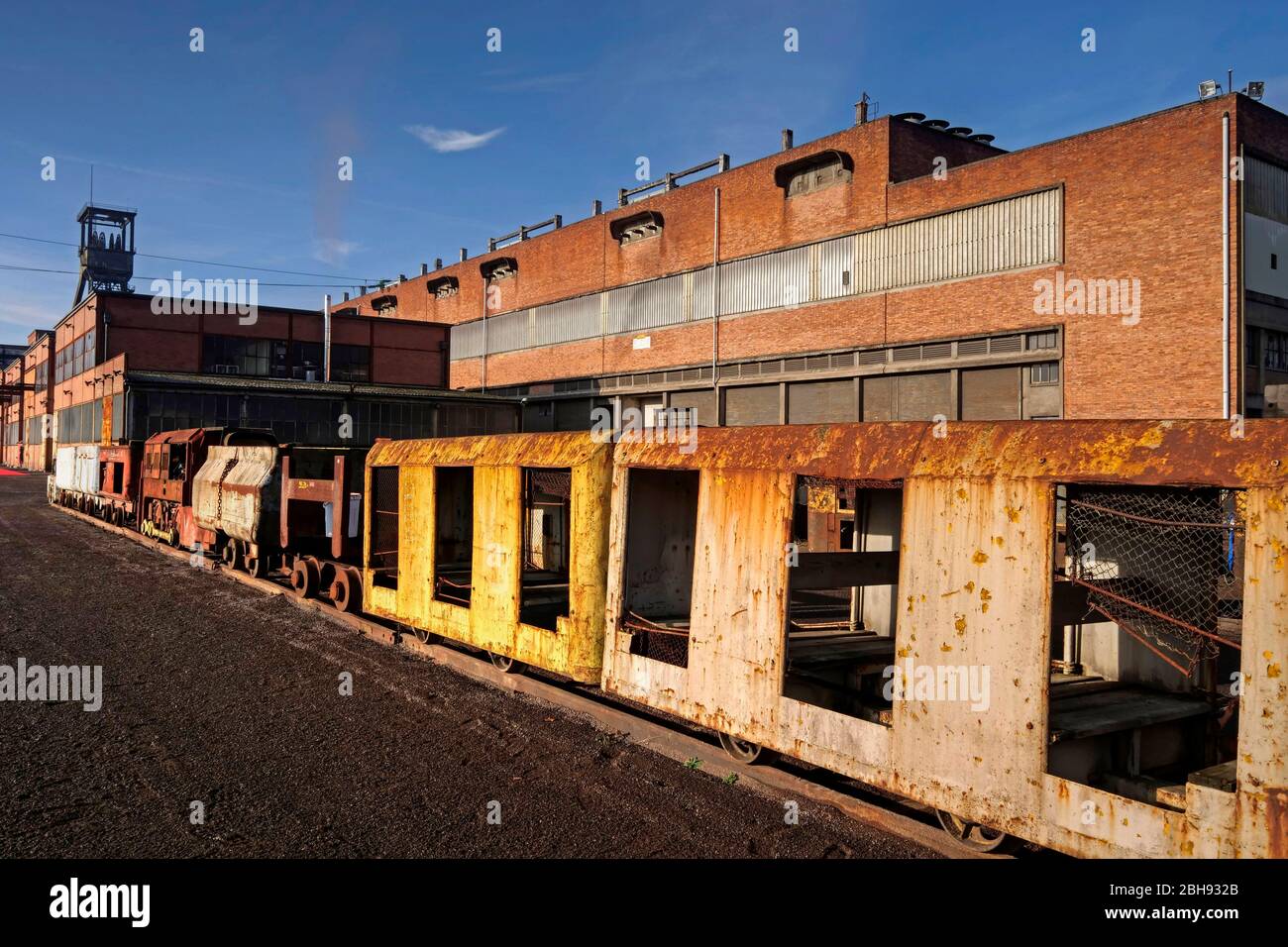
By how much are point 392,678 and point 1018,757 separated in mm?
6389

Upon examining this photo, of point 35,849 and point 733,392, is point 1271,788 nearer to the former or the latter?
point 35,849

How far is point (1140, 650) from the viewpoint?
227 inches

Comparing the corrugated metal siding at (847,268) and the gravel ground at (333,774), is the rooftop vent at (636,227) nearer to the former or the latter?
the corrugated metal siding at (847,268)

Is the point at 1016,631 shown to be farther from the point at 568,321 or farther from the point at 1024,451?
the point at 568,321

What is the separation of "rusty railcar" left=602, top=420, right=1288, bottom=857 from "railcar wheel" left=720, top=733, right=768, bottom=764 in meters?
0.02

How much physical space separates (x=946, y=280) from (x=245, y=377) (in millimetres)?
34188

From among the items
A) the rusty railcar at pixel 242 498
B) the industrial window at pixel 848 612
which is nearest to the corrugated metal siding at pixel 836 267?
the rusty railcar at pixel 242 498

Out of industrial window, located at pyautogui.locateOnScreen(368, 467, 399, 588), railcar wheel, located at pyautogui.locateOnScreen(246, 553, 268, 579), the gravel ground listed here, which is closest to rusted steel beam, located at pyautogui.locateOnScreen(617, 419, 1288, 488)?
the gravel ground

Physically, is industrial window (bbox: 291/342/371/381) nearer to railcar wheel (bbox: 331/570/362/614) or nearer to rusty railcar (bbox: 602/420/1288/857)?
railcar wheel (bbox: 331/570/362/614)

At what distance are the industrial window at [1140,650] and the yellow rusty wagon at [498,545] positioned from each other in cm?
366

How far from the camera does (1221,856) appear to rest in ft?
11.7

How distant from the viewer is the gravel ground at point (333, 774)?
4.93 metres

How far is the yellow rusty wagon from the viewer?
23.7ft

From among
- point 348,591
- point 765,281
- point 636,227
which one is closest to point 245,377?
point 636,227
